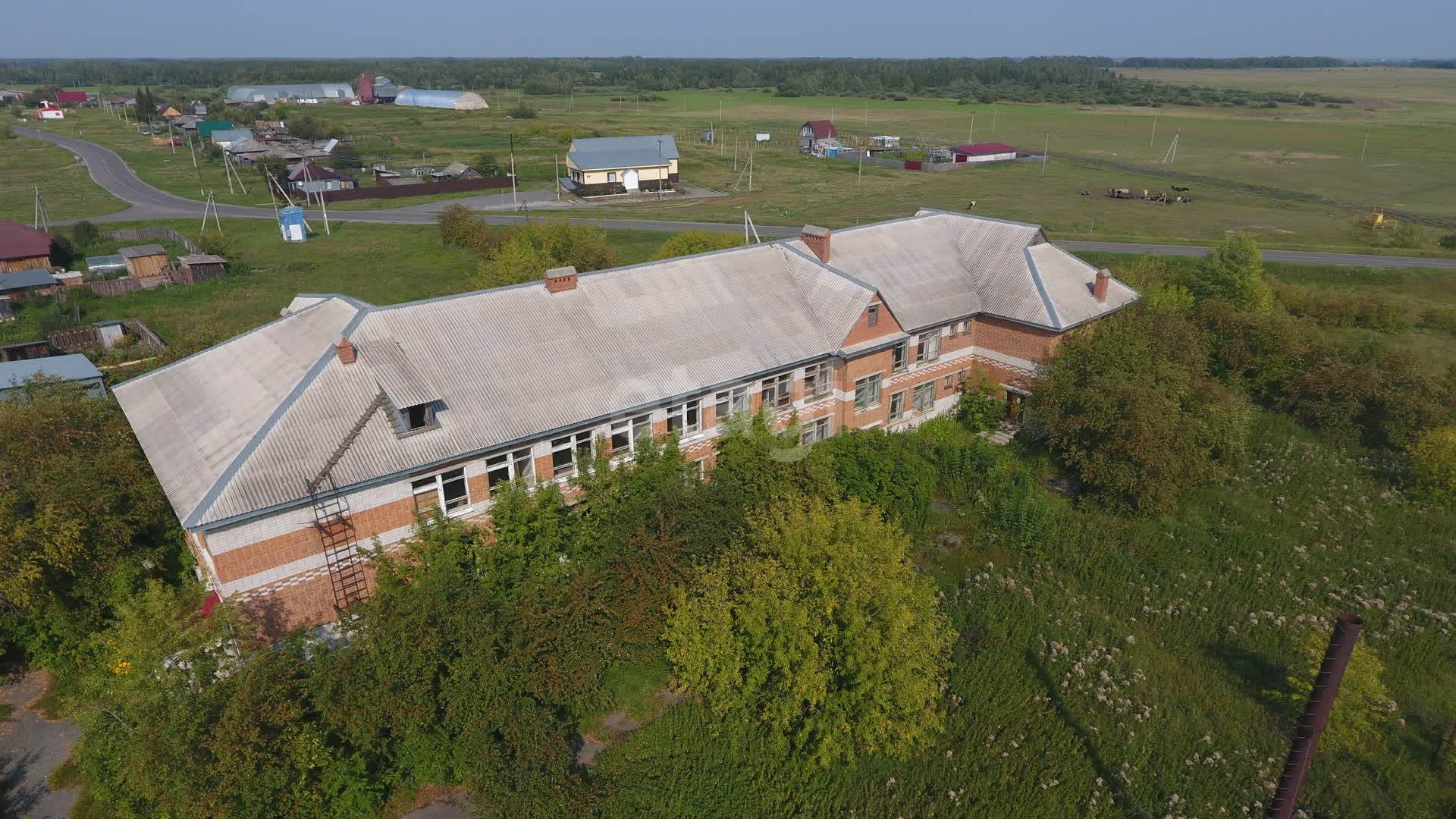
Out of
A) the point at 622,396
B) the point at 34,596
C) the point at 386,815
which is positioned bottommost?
the point at 386,815

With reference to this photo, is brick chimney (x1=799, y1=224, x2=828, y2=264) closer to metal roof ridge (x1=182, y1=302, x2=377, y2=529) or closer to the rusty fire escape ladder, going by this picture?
metal roof ridge (x1=182, y1=302, x2=377, y2=529)

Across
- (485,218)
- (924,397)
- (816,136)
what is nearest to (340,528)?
(924,397)

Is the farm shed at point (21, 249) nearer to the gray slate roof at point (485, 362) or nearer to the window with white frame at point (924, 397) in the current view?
the gray slate roof at point (485, 362)

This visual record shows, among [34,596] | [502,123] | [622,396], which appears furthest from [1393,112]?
[34,596]

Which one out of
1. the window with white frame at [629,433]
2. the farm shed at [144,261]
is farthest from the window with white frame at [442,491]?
the farm shed at [144,261]

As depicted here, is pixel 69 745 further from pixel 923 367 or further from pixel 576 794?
pixel 923 367

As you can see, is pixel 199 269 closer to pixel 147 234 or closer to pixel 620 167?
pixel 147 234
